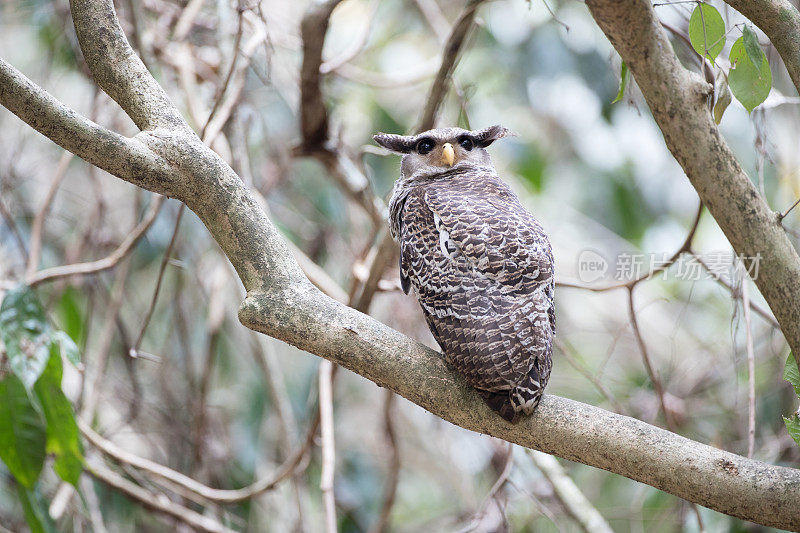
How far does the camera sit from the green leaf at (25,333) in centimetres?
234

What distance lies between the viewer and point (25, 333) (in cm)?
245

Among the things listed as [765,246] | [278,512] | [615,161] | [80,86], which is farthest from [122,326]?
[615,161]

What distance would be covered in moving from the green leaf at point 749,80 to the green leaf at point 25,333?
209 centimetres

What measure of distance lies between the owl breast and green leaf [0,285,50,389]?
1185 mm

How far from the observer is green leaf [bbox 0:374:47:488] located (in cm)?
237

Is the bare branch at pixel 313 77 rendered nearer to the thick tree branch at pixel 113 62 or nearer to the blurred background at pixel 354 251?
the blurred background at pixel 354 251

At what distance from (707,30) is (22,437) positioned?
227 cm

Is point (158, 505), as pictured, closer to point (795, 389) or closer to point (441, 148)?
point (441, 148)

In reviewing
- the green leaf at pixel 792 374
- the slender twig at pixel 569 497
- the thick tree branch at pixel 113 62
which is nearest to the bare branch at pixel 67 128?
the thick tree branch at pixel 113 62

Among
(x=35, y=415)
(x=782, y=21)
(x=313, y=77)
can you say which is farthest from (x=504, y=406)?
(x=313, y=77)

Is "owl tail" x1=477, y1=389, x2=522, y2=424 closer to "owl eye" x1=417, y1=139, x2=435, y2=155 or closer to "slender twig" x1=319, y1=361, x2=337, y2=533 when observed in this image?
"slender twig" x1=319, y1=361, x2=337, y2=533

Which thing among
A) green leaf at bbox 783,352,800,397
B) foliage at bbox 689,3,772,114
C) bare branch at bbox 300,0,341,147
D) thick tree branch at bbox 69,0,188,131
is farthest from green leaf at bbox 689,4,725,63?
bare branch at bbox 300,0,341,147

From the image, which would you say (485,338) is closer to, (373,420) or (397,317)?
(397,317)

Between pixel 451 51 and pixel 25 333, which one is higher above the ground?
pixel 451 51
